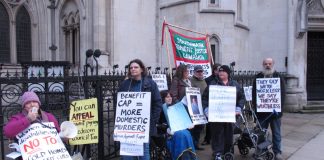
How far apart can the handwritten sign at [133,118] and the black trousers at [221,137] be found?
171 centimetres

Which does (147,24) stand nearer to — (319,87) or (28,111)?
(319,87)

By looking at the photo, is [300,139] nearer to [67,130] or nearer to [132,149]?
[132,149]

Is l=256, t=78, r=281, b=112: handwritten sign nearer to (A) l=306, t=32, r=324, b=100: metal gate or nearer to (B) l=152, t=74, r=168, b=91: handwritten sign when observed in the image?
(B) l=152, t=74, r=168, b=91: handwritten sign

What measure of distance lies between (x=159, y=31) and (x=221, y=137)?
8205 mm

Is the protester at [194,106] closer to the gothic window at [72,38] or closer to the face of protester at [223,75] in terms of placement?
the face of protester at [223,75]

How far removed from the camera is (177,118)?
5.24 m

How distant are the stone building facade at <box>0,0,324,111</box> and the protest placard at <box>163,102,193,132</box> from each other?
6.66 metres

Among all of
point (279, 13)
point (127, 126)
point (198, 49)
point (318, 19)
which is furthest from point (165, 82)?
point (318, 19)

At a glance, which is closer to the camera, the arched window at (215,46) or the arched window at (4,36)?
the arched window at (215,46)

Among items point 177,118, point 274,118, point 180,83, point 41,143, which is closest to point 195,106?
point 180,83

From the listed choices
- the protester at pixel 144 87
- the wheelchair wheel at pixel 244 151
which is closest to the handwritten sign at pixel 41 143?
the protester at pixel 144 87

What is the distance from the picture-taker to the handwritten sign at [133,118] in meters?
4.50

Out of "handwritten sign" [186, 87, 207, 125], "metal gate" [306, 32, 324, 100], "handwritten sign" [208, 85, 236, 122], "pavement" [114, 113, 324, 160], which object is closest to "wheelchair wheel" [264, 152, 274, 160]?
"pavement" [114, 113, 324, 160]

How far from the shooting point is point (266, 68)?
621 cm
